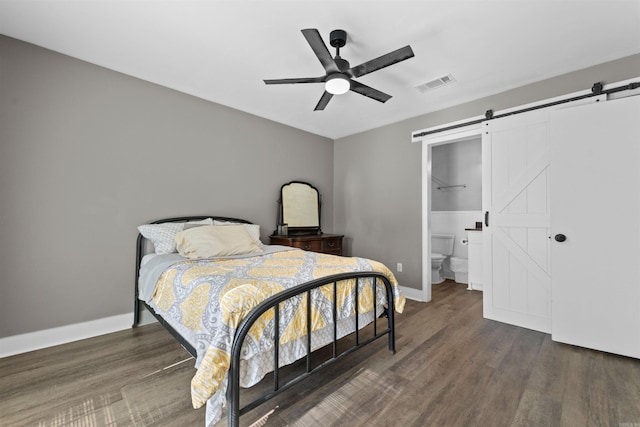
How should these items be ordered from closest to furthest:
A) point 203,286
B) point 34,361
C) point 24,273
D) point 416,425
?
point 416,425 → point 203,286 → point 34,361 → point 24,273

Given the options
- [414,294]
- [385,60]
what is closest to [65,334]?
[385,60]

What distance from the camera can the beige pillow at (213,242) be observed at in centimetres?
253

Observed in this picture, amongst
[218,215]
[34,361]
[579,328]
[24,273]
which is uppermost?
[218,215]

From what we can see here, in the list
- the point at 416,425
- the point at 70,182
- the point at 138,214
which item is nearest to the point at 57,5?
the point at 70,182

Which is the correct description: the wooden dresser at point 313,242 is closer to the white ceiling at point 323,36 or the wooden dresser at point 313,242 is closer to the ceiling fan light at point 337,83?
the white ceiling at point 323,36

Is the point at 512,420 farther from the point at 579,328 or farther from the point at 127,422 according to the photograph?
the point at 127,422

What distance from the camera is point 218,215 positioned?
3482 millimetres

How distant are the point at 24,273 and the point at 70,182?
32.8 inches

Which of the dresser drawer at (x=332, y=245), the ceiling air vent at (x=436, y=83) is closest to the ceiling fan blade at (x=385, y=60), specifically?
the ceiling air vent at (x=436, y=83)

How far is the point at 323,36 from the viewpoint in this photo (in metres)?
2.23

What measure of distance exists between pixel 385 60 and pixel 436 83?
1280mm

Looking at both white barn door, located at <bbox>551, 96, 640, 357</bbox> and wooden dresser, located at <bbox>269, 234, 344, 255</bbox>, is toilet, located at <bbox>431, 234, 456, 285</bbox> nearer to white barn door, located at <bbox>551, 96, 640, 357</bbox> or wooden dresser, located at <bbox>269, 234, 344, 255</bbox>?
wooden dresser, located at <bbox>269, 234, 344, 255</bbox>

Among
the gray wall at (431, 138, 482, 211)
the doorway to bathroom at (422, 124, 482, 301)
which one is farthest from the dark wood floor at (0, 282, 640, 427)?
the gray wall at (431, 138, 482, 211)

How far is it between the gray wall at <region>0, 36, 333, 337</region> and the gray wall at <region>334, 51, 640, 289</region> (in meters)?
2.10
